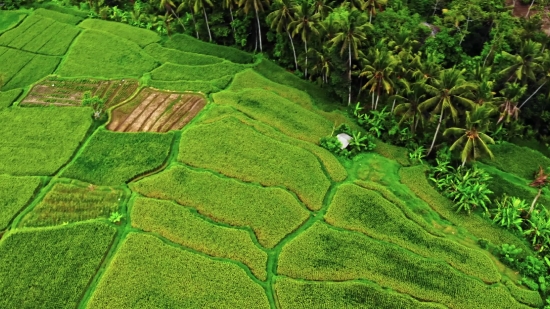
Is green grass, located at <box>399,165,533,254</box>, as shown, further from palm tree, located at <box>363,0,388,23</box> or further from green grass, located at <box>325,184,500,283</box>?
palm tree, located at <box>363,0,388,23</box>

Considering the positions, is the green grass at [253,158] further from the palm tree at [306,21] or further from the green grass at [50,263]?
the palm tree at [306,21]

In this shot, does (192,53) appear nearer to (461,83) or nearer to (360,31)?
(360,31)

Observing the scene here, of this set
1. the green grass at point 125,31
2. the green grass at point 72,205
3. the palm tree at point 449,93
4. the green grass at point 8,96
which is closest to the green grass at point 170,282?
the green grass at point 72,205

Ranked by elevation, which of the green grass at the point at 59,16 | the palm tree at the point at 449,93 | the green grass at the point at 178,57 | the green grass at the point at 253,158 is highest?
the palm tree at the point at 449,93

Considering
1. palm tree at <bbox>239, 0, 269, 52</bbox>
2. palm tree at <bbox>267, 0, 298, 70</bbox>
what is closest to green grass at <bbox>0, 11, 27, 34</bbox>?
palm tree at <bbox>239, 0, 269, 52</bbox>

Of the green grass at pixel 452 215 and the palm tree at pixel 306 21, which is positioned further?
the palm tree at pixel 306 21

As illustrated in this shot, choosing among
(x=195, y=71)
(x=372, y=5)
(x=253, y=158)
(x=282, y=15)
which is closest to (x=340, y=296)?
(x=253, y=158)
